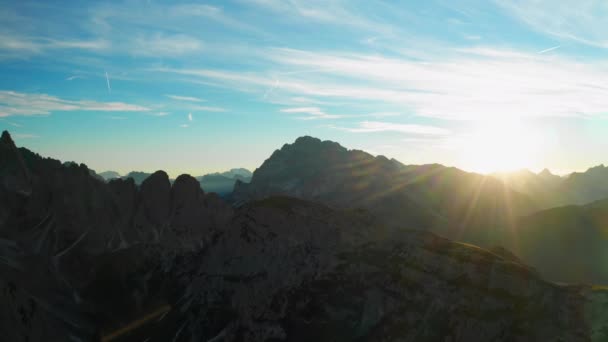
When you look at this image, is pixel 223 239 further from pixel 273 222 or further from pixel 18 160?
pixel 18 160

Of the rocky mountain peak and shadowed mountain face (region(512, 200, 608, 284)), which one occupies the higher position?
the rocky mountain peak

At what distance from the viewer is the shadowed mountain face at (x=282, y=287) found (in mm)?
52594

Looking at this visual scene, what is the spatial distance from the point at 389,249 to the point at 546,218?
119 meters

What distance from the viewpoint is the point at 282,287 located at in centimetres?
6906

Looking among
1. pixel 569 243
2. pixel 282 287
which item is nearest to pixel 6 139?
pixel 282 287

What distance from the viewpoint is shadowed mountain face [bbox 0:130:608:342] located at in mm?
52594

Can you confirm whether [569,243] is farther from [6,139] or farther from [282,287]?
[6,139]

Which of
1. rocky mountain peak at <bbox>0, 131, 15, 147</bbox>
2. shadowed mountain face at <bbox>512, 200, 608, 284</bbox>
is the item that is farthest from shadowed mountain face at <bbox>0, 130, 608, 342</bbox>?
shadowed mountain face at <bbox>512, 200, 608, 284</bbox>

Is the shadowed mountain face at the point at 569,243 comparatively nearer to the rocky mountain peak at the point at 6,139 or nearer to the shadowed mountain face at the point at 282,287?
the shadowed mountain face at the point at 282,287

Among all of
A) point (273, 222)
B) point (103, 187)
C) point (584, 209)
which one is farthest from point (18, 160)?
point (584, 209)

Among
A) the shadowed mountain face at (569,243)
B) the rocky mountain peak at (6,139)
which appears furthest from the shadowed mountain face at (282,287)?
the shadowed mountain face at (569,243)

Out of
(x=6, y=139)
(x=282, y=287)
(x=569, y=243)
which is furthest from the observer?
(x=569, y=243)

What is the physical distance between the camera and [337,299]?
63.9 metres

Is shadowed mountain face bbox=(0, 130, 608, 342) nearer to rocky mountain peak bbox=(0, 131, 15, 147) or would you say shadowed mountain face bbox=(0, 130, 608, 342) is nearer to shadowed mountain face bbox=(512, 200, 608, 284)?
rocky mountain peak bbox=(0, 131, 15, 147)
